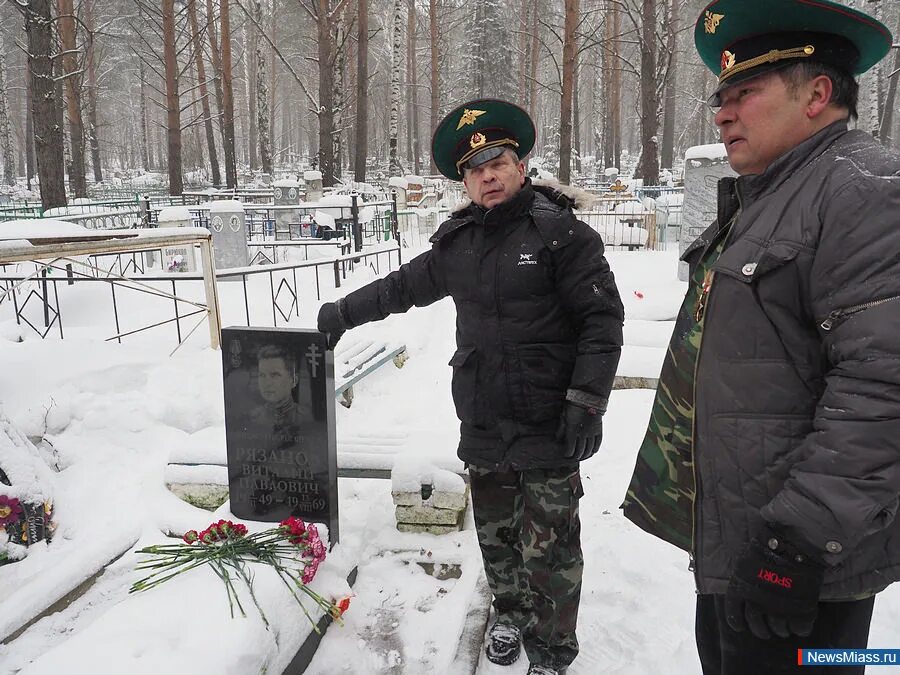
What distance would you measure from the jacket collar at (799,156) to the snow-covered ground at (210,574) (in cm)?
205

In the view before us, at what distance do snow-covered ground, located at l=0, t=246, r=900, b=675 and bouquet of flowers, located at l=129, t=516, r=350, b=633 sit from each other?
9 centimetres

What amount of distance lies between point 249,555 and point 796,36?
110 inches

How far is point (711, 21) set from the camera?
159cm

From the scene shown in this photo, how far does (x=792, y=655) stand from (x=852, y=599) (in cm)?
19

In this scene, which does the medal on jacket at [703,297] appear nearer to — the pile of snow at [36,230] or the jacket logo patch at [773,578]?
the jacket logo patch at [773,578]

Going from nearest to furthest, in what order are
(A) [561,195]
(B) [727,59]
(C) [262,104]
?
(B) [727,59]
(A) [561,195]
(C) [262,104]

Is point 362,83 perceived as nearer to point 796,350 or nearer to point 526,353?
point 526,353

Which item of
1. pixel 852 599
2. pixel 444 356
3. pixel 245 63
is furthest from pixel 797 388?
pixel 245 63

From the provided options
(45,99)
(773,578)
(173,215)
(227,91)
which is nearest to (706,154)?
(173,215)

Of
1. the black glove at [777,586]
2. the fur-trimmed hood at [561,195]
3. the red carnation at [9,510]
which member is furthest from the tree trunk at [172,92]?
the black glove at [777,586]

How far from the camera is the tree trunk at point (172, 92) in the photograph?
17.5 metres

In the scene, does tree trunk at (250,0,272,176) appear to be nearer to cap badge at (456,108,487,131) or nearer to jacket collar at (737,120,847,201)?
cap badge at (456,108,487,131)

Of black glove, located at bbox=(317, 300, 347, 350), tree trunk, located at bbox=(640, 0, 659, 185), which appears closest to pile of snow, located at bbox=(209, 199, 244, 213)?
black glove, located at bbox=(317, 300, 347, 350)

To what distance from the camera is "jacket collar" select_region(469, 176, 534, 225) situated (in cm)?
236
